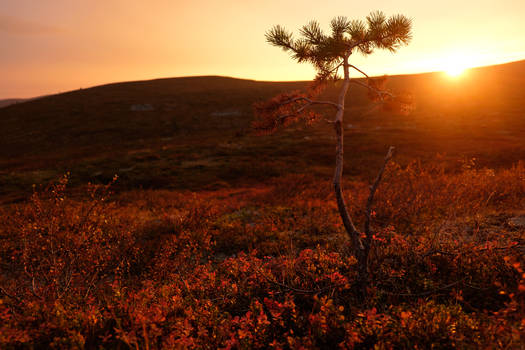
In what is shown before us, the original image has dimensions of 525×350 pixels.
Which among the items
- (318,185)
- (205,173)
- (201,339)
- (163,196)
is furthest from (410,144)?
(201,339)

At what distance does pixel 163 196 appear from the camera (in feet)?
45.4

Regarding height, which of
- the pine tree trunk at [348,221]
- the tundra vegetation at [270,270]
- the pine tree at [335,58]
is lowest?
the tundra vegetation at [270,270]

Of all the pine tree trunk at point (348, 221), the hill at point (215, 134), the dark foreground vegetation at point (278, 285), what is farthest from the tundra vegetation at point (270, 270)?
the hill at point (215, 134)

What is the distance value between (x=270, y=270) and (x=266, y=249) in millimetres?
2105

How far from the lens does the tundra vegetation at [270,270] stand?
3121 mm

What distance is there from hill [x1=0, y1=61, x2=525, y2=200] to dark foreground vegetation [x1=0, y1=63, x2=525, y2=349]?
0.40m

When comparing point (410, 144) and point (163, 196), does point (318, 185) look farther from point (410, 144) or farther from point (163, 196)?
point (410, 144)

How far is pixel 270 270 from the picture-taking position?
477cm

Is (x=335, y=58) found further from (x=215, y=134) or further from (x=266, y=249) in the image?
(x=215, y=134)

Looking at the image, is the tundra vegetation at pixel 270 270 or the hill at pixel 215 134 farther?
the hill at pixel 215 134

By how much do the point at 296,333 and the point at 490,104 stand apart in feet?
198

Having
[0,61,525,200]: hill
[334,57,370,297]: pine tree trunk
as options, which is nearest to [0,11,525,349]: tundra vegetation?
[334,57,370,297]: pine tree trunk

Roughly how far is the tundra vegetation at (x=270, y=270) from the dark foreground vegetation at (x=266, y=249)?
0.12 feet

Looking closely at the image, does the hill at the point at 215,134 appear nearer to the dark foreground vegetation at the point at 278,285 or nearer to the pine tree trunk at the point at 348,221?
the pine tree trunk at the point at 348,221
